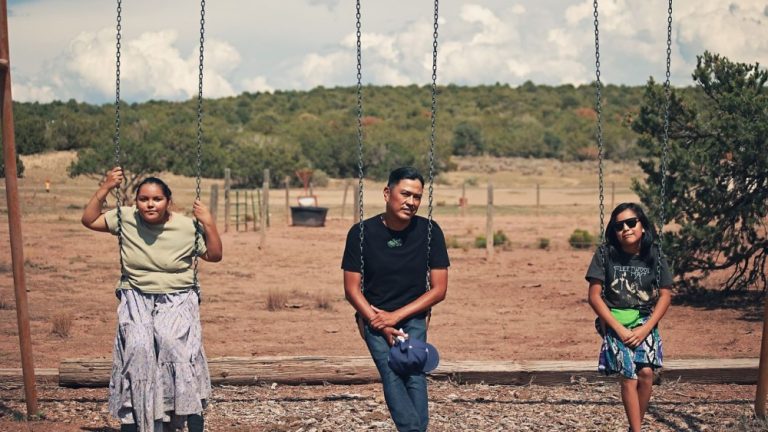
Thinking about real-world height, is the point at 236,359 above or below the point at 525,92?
below

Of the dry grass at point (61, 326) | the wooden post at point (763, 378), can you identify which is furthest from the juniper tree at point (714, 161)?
the dry grass at point (61, 326)

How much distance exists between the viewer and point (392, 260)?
512 cm

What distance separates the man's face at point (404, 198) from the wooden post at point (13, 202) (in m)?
2.63

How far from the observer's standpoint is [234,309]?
45.5 feet

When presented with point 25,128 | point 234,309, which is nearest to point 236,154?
point 25,128

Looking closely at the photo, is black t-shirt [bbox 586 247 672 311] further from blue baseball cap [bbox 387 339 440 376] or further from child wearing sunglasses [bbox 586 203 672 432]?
blue baseball cap [bbox 387 339 440 376]

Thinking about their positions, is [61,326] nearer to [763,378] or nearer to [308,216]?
[763,378]

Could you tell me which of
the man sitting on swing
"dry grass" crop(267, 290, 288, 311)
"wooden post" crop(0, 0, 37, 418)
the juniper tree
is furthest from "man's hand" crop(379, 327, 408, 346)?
"dry grass" crop(267, 290, 288, 311)

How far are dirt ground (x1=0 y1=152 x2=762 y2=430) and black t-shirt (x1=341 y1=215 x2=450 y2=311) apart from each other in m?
2.02

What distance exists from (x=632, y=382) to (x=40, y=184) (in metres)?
33.9

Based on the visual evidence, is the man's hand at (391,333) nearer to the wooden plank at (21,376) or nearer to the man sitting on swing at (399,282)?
the man sitting on swing at (399,282)

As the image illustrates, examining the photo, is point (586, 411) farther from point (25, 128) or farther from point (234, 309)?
point (25, 128)

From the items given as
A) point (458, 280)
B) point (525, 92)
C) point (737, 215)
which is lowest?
point (458, 280)

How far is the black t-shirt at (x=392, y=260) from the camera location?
5.12m
